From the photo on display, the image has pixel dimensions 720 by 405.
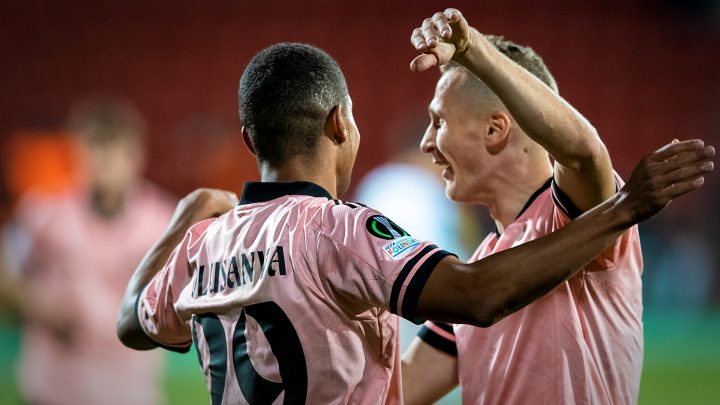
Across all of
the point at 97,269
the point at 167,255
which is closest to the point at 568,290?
the point at 167,255

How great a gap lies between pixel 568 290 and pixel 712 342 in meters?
10.9

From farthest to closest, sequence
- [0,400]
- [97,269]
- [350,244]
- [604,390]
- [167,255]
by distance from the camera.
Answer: [0,400], [97,269], [167,255], [604,390], [350,244]

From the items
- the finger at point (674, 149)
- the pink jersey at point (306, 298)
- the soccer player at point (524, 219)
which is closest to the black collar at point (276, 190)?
the pink jersey at point (306, 298)

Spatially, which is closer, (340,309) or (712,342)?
(340,309)

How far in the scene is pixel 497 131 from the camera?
3.13 meters

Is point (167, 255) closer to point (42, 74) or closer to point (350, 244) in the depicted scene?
point (350, 244)

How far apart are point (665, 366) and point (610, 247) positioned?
947 cm

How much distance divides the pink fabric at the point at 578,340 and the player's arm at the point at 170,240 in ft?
3.19

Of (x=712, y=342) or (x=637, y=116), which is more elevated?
(x=637, y=116)

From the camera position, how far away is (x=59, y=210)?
6.30 meters

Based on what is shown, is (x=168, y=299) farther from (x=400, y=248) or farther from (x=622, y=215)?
(x=622, y=215)

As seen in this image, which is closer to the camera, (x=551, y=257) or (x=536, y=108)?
(x=551, y=257)

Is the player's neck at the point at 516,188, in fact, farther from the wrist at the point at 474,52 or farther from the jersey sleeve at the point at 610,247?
the wrist at the point at 474,52

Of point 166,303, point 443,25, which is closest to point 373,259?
point 443,25
